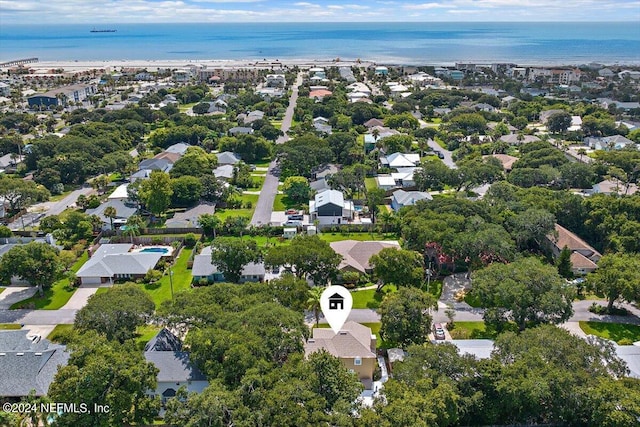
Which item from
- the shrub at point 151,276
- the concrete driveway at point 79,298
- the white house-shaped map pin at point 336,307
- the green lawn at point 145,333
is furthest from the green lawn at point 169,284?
the white house-shaped map pin at point 336,307

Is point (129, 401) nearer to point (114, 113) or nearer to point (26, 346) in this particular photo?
point (26, 346)

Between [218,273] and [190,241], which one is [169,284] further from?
[190,241]

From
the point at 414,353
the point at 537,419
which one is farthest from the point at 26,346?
the point at 537,419

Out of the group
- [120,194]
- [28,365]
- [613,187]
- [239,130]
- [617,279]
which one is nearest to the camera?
[28,365]

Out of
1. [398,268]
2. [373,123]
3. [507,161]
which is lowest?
[507,161]

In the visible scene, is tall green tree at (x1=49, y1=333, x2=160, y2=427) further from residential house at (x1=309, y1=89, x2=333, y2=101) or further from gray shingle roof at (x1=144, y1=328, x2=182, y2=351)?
residential house at (x1=309, y1=89, x2=333, y2=101)

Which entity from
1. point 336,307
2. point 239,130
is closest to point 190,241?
point 336,307
